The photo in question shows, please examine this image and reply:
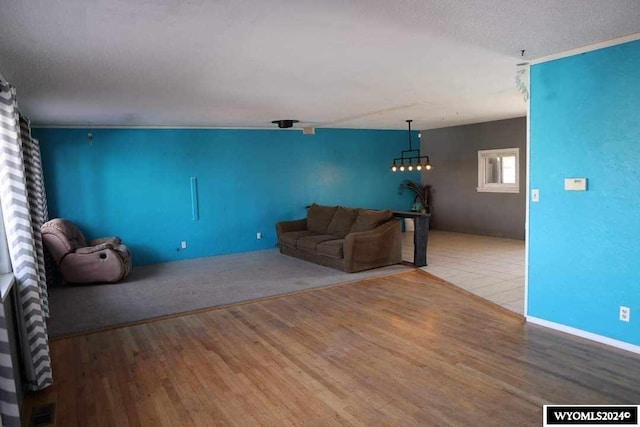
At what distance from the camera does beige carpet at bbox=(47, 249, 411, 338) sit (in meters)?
4.52

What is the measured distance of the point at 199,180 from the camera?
752 centimetres

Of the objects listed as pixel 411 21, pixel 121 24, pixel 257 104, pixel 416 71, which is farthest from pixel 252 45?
pixel 257 104

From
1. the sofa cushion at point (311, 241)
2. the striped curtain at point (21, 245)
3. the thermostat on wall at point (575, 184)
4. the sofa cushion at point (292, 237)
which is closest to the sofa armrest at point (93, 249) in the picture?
the sofa cushion at point (292, 237)

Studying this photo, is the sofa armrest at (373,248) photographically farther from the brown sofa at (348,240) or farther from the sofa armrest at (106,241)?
the sofa armrest at (106,241)

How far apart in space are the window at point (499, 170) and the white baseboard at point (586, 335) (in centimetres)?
492

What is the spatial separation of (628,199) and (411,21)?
2180mm

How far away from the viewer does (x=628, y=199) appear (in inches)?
125

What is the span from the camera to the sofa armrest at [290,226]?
25.3 feet

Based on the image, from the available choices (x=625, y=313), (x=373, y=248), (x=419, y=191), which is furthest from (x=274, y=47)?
(x=419, y=191)

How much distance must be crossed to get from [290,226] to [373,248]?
7.03 ft

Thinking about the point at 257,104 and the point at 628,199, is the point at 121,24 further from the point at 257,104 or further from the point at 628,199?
the point at 628,199

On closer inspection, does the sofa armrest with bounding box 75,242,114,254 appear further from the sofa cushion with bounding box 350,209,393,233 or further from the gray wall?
the gray wall

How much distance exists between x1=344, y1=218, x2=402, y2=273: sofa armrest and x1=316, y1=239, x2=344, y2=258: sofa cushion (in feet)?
0.53

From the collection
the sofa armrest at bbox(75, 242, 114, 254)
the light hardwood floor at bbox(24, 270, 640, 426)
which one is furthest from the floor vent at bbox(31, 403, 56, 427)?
the sofa armrest at bbox(75, 242, 114, 254)
